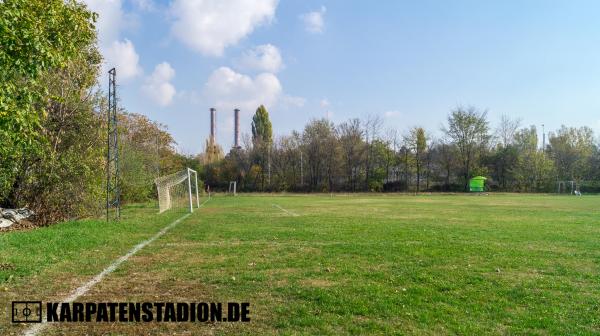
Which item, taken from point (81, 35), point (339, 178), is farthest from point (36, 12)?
point (339, 178)

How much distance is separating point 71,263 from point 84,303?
11.2 feet

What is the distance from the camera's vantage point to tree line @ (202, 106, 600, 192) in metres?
70.8

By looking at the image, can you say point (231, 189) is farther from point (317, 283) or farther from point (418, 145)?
point (317, 283)

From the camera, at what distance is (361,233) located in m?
14.2

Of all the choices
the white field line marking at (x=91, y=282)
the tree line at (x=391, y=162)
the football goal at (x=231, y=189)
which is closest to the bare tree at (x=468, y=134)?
the tree line at (x=391, y=162)

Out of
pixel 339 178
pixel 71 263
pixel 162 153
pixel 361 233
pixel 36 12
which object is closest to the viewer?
pixel 71 263

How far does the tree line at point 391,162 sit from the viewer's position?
7075cm

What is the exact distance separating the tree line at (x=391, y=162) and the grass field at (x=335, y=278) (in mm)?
57542

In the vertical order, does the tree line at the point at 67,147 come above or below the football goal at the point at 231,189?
above

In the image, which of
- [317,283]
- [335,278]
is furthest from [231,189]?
[317,283]

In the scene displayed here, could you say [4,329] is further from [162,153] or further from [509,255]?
[162,153]

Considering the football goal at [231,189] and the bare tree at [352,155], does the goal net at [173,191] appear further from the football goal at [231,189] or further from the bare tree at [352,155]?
the bare tree at [352,155]

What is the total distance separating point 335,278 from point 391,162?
66866 millimetres

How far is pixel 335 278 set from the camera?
7.47m
